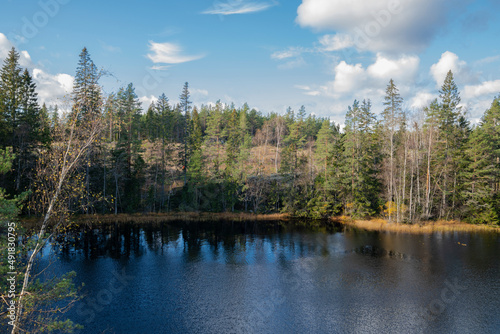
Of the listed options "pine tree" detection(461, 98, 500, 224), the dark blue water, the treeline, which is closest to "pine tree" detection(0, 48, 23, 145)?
the treeline

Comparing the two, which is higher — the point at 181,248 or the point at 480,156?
the point at 480,156

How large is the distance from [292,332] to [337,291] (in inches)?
252

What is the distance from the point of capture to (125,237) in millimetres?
35531

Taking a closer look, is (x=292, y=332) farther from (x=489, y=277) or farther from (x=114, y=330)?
(x=489, y=277)

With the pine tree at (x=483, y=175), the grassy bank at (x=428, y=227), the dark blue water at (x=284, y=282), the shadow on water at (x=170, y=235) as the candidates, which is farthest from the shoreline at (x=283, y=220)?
the dark blue water at (x=284, y=282)

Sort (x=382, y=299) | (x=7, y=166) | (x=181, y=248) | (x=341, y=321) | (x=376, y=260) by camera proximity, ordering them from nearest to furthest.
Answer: (x=7, y=166) < (x=341, y=321) < (x=382, y=299) < (x=376, y=260) < (x=181, y=248)

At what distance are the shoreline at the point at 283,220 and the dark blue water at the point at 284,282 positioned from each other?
3705 millimetres

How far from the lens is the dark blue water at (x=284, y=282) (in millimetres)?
16625

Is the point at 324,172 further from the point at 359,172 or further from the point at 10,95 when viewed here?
the point at 10,95

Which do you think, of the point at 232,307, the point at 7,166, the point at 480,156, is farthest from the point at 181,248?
the point at 480,156

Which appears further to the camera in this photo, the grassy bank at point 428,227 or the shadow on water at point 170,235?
the grassy bank at point 428,227

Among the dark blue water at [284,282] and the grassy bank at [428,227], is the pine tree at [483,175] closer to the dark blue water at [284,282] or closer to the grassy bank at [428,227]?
the grassy bank at [428,227]

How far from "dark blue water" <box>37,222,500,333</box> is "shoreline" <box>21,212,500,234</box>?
146 inches

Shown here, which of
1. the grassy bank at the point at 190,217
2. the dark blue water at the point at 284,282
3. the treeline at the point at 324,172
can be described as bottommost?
the dark blue water at the point at 284,282
